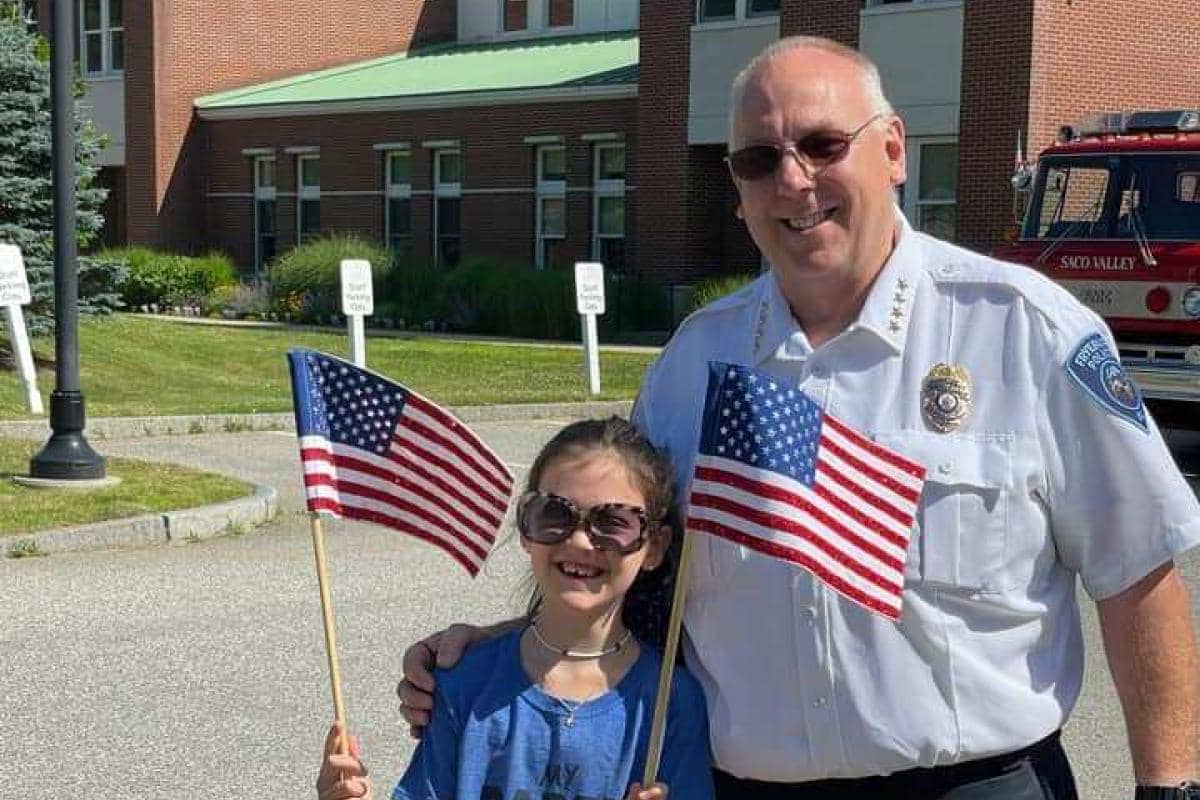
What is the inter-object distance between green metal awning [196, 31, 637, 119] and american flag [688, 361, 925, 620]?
95.8 feet

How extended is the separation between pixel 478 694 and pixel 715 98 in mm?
27234

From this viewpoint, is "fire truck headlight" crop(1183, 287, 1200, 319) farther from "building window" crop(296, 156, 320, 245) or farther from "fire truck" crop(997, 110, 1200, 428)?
"building window" crop(296, 156, 320, 245)

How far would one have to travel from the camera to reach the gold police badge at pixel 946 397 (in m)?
2.50

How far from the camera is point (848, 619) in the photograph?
2.51 metres

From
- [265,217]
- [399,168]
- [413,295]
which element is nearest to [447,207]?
[399,168]

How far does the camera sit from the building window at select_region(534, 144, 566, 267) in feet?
108

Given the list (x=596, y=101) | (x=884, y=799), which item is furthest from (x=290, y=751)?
(x=596, y=101)

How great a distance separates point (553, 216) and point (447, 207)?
9.57ft

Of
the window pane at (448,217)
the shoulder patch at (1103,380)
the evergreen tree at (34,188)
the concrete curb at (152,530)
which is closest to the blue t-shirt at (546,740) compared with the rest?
the shoulder patch at (1103,380)

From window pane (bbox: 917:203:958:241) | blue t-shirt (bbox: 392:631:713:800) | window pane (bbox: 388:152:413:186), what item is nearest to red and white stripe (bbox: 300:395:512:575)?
blue t-shirt (bbox: 392:631:713:800)

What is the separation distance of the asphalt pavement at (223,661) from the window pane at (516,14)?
29.4m

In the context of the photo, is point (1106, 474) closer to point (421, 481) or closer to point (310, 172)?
point (421, 481)

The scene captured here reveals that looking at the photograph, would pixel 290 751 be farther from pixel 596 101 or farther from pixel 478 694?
pixel 596 101

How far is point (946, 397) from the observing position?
2506mm
